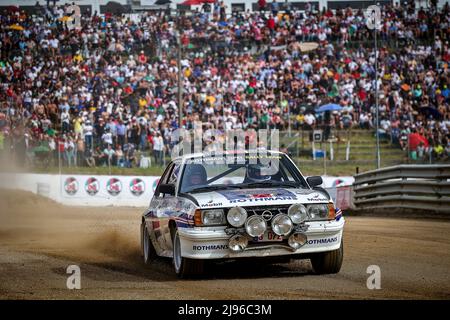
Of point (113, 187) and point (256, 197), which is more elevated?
point (256, 197)

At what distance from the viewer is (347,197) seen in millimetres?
21594

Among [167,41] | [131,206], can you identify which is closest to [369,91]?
[167,41]

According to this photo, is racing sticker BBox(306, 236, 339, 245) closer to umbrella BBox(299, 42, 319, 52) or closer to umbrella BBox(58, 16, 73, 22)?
umbrella BBox(299, 42, 319, 52)

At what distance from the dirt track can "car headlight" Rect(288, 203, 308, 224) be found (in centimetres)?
59

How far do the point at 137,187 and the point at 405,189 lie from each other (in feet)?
31.9

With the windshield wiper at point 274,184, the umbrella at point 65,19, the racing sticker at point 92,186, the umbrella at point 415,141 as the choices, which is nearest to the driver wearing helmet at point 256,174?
the windshield wiper at point 274,184

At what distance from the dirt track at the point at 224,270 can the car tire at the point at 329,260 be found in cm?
14

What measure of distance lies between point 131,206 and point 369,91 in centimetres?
1083

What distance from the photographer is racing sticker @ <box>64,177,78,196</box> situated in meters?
25.5

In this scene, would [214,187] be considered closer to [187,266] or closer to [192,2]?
[187,266]

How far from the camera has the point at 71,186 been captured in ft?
83.7

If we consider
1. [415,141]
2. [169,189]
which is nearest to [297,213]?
[169,189]

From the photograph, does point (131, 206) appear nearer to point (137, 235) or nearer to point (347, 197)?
point (347, 197)

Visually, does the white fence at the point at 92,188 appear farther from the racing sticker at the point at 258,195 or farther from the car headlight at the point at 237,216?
the car headlight at the point at 237,216
